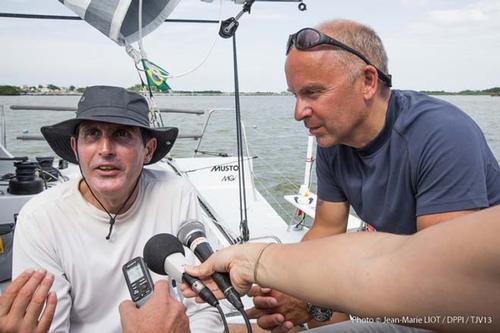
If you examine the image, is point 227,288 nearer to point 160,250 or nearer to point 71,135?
point 160,250

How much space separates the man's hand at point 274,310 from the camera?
1.88 m

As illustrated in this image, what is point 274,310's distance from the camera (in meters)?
1.95

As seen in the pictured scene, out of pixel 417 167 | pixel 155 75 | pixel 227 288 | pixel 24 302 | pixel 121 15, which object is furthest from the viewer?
pixel 155 75

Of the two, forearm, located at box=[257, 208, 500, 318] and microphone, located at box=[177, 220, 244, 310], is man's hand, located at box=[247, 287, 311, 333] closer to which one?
microphone, located at box=[177, 220, 244, 310]

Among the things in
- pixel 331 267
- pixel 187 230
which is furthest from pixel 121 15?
pixel 331 267

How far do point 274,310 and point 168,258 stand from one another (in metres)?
0.70

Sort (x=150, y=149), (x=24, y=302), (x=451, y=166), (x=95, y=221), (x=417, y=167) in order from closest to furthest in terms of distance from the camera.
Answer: (x=24, y=302)
(x=451, y=166)
(x=417, y=167)
(x=95, y=221)
(x=150, y=149)

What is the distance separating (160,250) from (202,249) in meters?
0.14

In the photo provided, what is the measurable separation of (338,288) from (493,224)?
0.33 metres

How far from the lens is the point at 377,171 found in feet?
6.86

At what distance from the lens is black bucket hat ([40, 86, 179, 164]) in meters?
1.92

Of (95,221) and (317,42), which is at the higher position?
(317,42)

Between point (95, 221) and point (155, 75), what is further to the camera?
point (155, 75)

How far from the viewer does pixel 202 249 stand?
4.87 feet
